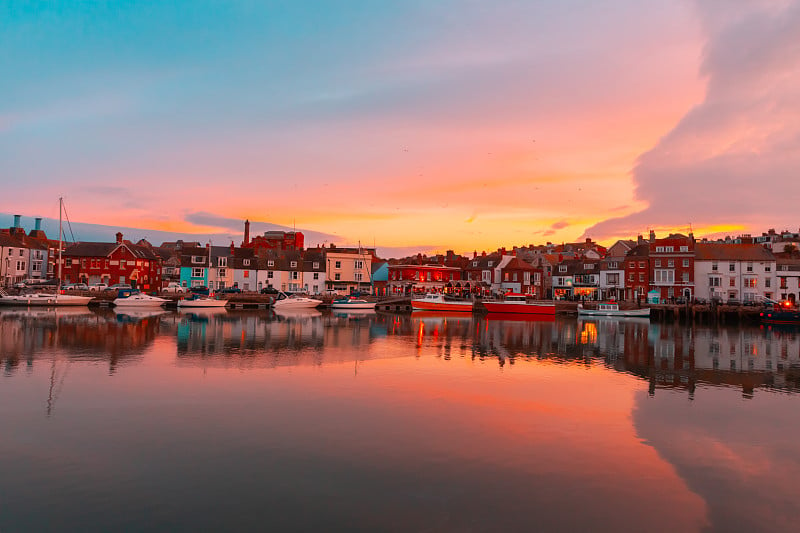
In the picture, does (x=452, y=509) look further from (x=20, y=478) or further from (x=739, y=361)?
(x=739, y=361)

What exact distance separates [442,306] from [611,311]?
22947mm

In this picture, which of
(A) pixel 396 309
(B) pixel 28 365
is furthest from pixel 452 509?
(A) pixel 396 309

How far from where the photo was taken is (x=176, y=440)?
14.2m

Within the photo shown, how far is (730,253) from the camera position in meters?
79.2

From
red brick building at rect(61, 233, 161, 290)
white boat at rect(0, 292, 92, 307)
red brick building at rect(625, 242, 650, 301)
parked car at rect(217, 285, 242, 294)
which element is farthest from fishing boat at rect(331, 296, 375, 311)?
red brick building at rect(625, 242, 650, 301)

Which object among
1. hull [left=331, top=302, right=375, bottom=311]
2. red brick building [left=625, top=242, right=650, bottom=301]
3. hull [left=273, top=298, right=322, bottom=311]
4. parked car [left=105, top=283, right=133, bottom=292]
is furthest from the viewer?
red brick building [left=625, top=242, right=650, bottom=301]

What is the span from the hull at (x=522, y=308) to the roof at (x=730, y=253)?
86.3 ft

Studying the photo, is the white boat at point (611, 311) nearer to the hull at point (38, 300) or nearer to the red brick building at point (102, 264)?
the hull at point (38, 300)

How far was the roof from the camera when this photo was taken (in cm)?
7850

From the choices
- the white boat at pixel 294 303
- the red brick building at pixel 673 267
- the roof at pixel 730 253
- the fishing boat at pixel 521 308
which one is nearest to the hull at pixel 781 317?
the red brick building at pixel 673 267

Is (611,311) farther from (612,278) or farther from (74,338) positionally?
(74,338)

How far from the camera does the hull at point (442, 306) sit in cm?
7406

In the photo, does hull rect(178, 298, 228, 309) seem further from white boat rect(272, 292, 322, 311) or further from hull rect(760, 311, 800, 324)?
hull rect(760, 311, 800, 324)

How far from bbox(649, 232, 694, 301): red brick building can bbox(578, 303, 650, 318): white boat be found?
11.8m
